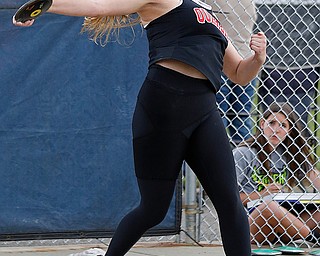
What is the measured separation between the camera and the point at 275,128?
5707 millimetres

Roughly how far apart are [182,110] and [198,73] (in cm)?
18

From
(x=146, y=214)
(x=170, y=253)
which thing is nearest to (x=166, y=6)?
(x=146, y=214)

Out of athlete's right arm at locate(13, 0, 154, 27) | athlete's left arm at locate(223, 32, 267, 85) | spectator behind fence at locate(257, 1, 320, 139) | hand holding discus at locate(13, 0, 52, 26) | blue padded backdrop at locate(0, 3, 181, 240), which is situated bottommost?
spectator behind fence at locate(257, 1, 320, 139)

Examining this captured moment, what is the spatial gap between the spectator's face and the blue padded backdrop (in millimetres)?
1041

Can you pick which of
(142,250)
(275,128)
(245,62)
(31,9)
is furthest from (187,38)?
(275,128)

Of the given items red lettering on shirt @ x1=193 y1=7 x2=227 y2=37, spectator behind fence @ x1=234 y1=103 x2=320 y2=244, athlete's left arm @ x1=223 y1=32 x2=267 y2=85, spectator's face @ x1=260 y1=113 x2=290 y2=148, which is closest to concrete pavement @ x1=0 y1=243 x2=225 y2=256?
spectator behind fence @ x1=234 y1=103 x2=320 y2=244

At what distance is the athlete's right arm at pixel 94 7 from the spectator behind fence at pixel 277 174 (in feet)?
7.74

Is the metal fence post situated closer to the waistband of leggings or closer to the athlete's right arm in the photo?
the waistband of leggings

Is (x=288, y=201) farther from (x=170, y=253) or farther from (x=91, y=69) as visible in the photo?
(x=91, y=69)

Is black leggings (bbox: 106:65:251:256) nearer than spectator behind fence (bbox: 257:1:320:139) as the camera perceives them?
Yes

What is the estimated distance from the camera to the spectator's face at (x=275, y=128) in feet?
18.6

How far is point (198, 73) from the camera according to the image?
11.9 feet

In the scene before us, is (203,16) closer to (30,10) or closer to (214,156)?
(214,156)

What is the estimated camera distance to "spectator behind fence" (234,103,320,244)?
18.0ft
